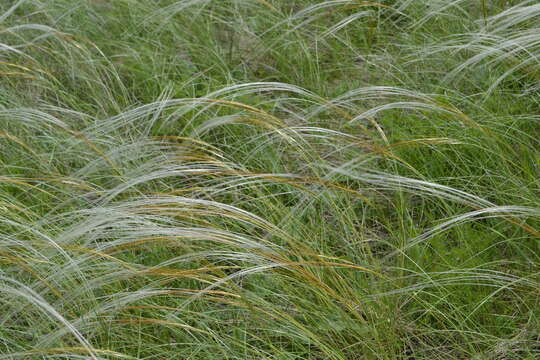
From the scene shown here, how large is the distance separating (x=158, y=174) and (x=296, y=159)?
0.50 meters

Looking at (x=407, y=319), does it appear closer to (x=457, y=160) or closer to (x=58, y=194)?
(x=457, y=160)

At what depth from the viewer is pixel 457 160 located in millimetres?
1943

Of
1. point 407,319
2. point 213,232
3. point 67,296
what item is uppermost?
point 213,232

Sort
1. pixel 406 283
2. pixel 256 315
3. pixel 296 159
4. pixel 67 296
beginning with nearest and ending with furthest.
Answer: pixel 256 315
pixel 67 296
pixel 406 283
pixel 296 159

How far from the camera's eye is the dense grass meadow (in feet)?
5.03

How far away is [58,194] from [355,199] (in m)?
0.69

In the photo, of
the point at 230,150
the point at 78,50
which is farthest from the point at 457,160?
the point at 78,50

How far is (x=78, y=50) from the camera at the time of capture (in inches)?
99.4

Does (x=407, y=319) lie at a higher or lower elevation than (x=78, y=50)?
lower

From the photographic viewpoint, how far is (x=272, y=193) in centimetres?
205

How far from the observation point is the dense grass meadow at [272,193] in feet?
5.03

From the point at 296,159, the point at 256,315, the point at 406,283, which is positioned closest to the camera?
the point at 256,315

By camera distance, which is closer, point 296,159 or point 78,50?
point 296,159

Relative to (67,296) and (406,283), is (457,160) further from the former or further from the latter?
(67,296)
